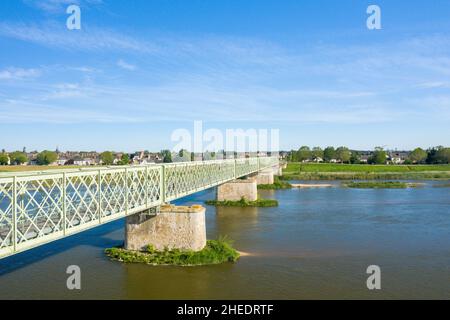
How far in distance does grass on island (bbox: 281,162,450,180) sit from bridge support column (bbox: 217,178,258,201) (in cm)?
5290

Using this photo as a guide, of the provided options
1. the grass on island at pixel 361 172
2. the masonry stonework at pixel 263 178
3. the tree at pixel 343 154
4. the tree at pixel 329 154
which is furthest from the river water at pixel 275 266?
the tree at pixel 329 154

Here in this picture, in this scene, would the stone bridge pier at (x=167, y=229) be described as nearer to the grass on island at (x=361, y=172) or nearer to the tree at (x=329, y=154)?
the grass on island at (x=361, y=172)

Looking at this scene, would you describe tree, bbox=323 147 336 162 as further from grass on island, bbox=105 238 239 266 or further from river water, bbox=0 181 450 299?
grass on island, bbox=105 238 239 266

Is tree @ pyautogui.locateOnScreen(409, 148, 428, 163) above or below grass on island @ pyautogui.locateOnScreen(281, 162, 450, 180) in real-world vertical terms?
above

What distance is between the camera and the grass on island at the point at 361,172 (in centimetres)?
11288

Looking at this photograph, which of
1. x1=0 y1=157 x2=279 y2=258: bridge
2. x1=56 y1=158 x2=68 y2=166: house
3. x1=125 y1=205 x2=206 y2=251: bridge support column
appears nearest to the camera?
x1=0 y1=157 x2=279 y2=258: bridge

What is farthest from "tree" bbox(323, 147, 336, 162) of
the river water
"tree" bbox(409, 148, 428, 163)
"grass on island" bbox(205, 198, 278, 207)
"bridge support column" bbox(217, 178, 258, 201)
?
the river water

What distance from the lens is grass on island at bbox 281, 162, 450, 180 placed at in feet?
370

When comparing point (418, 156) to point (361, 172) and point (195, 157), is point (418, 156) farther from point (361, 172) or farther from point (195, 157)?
point (195, 157)

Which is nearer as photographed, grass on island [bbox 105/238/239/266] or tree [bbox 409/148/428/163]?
grass on island [bbox 105/238/239/266]

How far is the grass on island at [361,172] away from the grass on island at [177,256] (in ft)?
273
